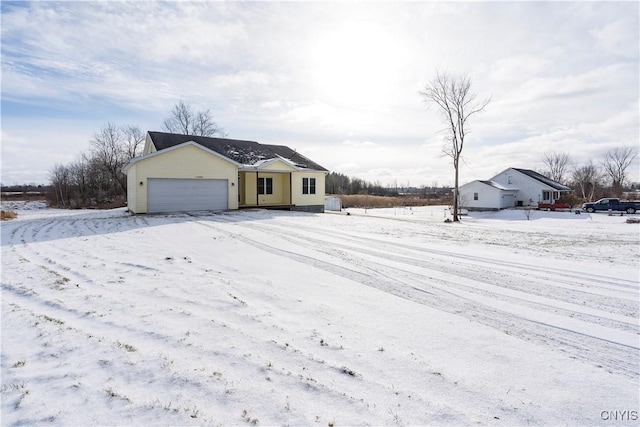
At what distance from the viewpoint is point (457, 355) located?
3.46 meters

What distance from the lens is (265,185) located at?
74.5 ft

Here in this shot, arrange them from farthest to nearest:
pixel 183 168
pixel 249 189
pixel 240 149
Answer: pixel 240 149
pixel 249 189
pixel 183 168

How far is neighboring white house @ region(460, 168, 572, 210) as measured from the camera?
36.3m

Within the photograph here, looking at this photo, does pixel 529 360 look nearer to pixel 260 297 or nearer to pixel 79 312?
pixel 260 297

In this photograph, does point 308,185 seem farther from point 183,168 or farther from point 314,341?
point 314,341

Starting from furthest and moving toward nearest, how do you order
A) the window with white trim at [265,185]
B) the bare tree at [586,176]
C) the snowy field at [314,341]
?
the bare tree at [586,176]
the window with white trim at [265,185]
the snowy field at [314,341]

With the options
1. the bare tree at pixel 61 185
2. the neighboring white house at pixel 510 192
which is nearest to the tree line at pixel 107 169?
the bare tree at pixel 61 185

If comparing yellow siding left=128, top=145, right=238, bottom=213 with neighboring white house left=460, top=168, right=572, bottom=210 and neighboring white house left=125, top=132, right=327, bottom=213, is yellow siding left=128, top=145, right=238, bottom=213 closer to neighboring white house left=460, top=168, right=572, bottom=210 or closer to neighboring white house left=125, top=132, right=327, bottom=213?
neighboring white house left=125, top=132, right=327, bottom=213

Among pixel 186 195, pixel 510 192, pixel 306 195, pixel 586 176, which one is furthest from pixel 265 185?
pixel 586 176

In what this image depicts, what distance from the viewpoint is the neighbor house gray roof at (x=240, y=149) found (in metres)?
21.4

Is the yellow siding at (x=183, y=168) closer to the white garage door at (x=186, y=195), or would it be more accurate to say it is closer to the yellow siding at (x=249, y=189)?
the white garage door at (x=186, y=195)

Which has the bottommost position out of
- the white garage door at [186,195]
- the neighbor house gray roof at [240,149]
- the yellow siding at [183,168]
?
the white garage door at [186,195]

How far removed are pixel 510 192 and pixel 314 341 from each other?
4040 cm

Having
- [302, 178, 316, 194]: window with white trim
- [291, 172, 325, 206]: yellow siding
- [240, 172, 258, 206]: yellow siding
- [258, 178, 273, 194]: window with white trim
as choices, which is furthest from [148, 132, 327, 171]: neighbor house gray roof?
[258, 178, 273, 194]: window with white trim
